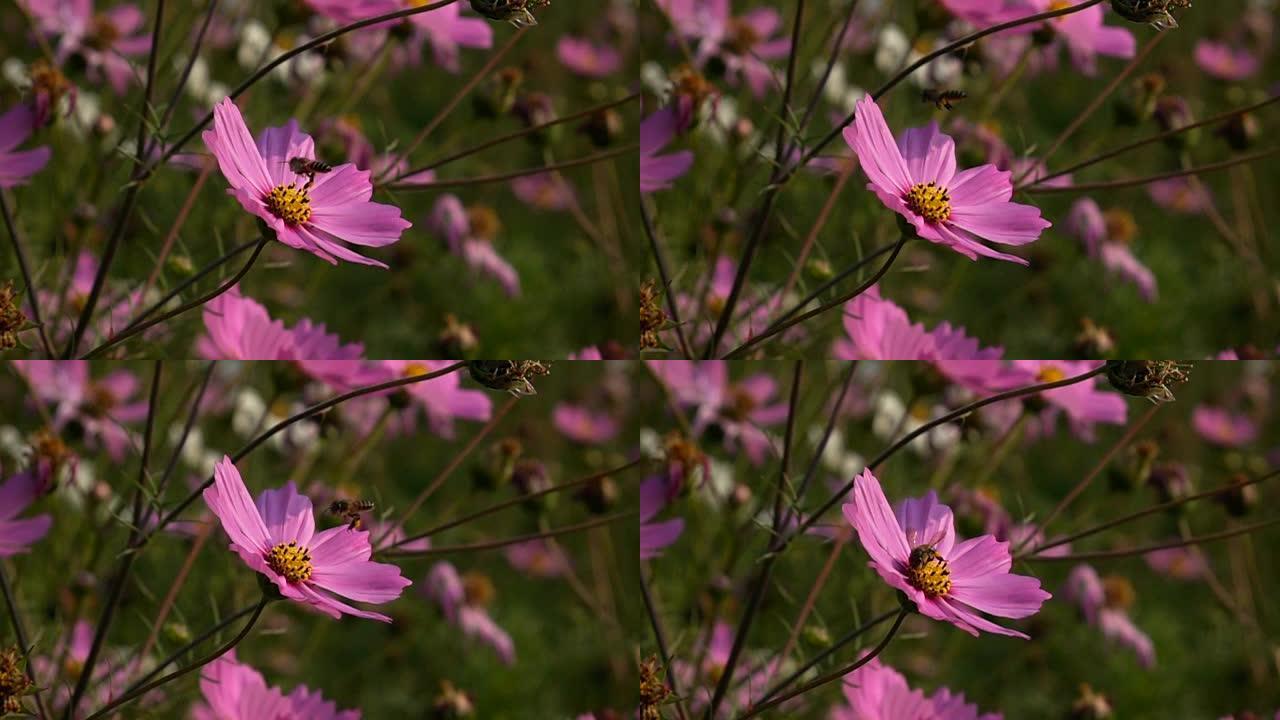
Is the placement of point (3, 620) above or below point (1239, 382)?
below

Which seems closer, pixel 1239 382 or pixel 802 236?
pixel 802 236

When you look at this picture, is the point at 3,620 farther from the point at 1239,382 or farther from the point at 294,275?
the point at 1239,382

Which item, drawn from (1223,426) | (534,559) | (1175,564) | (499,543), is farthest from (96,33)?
(1175,564)

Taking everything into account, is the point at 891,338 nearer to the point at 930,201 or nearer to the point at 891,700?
the point at 930,201

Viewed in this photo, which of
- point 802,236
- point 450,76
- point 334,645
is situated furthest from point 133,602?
point 802,236

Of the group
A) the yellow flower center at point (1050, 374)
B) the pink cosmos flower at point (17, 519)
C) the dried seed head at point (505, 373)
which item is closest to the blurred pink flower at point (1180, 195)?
the yellow flower center at point (1050, 374)

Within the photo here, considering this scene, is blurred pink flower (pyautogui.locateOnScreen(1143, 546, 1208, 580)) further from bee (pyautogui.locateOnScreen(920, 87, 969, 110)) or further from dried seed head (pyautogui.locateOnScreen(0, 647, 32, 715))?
dried seed head (pyautogui.locateOnScreen(0, 647, 32, 715))

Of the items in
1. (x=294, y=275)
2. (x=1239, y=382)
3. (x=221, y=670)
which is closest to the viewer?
(x=221, y=670)
